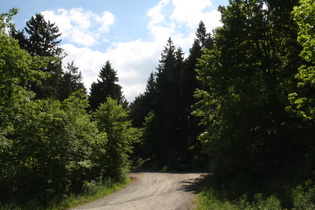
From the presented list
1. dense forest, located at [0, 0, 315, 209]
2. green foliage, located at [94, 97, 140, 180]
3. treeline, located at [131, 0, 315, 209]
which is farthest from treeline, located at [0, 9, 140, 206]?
treeline, located at [131, 0, 315, 209]

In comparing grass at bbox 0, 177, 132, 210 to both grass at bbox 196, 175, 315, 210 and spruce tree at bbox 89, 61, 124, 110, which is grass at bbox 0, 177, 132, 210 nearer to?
grass at bbox 196, 175, 315, 210

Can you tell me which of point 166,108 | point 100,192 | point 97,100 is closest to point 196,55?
point 166,108

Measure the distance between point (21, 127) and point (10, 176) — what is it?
238cm

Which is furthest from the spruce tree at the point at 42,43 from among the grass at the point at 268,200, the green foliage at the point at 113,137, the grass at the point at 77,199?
the grass at the point at 268,200

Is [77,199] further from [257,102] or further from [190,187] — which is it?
[257,102]

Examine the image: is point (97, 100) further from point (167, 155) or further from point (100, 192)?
point (100, 192)

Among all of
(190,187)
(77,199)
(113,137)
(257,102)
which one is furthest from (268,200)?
(113,137)

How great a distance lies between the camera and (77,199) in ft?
43.0

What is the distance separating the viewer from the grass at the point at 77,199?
32.7 feet

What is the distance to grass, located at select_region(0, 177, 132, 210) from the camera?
9.96m

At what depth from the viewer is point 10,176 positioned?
439 inches

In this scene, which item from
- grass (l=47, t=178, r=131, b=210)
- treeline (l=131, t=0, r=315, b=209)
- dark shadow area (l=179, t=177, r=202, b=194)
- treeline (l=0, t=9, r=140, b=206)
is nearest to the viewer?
treeline (l=0, t=9, r=140, b=206)

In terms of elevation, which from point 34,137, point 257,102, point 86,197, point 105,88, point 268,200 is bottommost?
point 86,197

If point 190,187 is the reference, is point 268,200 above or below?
above
